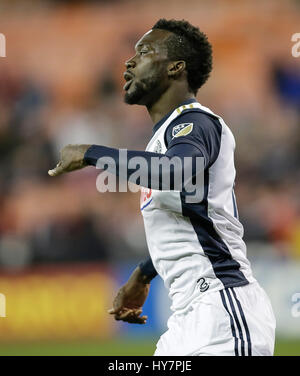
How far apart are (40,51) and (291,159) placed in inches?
253

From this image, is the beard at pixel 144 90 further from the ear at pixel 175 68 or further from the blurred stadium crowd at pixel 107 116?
the blurred stadium crowd at pixel 107 116

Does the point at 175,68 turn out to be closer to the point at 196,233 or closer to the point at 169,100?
the point at 169,100

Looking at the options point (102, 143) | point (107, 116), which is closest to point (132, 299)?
point (102, 143)

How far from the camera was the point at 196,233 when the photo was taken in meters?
3.62

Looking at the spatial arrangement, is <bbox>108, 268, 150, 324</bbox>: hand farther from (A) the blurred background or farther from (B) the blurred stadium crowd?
(B) the blurred stadium crowd

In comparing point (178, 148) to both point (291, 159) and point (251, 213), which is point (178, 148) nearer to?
point (251, 213)

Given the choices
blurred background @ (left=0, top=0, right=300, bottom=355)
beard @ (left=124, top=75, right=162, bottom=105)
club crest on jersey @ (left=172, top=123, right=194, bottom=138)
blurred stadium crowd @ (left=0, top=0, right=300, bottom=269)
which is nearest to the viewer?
club crest on jersey @ (left=172, top=123, right=194, bottom=138)

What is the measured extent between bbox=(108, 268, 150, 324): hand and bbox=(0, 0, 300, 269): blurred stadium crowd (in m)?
5.77

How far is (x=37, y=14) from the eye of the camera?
16016 mm

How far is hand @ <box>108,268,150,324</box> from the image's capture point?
Answer: 4.31 meters

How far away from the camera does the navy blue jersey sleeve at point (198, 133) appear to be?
3.35m

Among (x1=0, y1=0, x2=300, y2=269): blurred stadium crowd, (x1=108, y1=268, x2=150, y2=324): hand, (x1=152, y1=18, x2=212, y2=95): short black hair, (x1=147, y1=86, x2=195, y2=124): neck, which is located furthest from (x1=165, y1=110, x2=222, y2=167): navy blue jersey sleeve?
(x1=0, y1=0, x2=300, y2=269): blurred stadium crowd

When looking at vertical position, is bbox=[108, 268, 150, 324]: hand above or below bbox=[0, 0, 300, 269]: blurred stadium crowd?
below

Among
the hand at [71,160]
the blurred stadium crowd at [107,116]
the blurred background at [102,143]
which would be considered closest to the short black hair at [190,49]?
the hand at [71,160]
